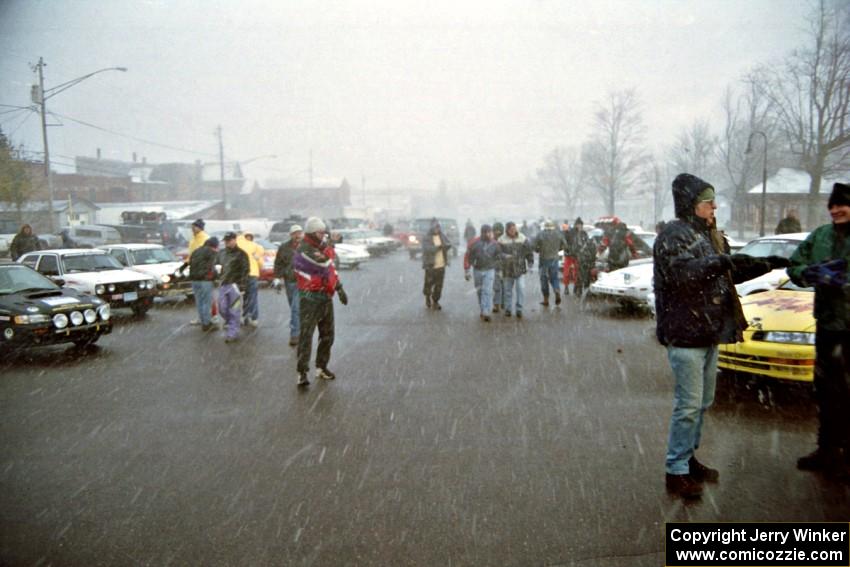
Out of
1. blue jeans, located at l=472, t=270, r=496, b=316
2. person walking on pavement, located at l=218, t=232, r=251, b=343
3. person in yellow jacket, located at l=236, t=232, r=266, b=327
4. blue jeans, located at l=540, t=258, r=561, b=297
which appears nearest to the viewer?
person walking on pavement, located at l=218, t=232, r=251, b=343

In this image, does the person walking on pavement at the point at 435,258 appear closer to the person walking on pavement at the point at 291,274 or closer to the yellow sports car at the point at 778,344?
the person walking on pavement at the point at 291,274

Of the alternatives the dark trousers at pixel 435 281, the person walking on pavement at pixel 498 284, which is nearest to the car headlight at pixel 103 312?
the dark trousers at pixel 435 281

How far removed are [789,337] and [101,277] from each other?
12111 millimetres

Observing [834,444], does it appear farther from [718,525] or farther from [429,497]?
[429,497]

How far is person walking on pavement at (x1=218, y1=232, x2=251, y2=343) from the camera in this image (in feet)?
34.8

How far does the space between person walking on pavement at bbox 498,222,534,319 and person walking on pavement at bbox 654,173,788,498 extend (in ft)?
26.6

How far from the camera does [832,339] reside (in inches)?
173

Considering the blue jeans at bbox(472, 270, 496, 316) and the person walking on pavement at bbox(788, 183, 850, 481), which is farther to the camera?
the blue jeans at bbox(472, 270, 496, 316)

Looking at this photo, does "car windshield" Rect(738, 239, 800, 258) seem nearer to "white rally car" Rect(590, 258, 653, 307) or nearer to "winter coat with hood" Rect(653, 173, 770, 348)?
"white rally car" Rect(590, 258, 653, 307)

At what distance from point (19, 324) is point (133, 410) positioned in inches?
145

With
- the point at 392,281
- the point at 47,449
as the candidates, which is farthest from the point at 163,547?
the point at 392,281

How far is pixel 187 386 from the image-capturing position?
7.51m

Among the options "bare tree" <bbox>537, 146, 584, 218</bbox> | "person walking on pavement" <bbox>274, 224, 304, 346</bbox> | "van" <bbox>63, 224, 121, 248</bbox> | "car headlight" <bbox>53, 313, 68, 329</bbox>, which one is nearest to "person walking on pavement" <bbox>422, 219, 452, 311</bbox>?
"person walking on pavement" <bbox>274, 224, 304, 346</bbox>

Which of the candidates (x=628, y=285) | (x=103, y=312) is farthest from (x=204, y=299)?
(x=628, y=285)
